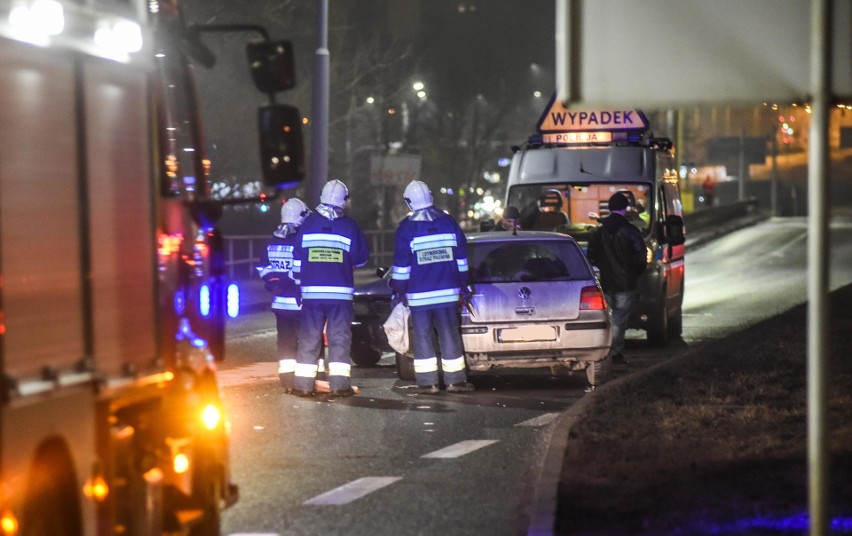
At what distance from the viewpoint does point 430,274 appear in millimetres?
A: 12562

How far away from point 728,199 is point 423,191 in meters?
82.9

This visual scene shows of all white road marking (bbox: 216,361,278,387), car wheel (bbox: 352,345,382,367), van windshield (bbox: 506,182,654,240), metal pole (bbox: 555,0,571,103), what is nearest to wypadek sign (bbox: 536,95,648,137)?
van windshield (bbox: 506,182,654,240)

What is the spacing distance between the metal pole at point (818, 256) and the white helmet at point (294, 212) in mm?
9120

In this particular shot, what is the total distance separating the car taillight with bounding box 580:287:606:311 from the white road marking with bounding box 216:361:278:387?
3.16 m

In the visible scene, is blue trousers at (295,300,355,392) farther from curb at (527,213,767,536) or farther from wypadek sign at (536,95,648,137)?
wypadek sign at (536,95,648,137)

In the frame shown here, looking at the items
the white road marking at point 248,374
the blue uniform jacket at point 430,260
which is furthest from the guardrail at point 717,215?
the blue uniform jacket at point 430,260

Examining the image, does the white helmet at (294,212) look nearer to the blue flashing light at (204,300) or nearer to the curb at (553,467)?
the curb at (553,467)

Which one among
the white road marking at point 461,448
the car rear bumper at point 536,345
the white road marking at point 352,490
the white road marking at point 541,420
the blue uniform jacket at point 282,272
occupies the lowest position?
the white road marking at point 541,420

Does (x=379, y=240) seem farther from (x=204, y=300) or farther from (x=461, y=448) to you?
(x=204, y=300)

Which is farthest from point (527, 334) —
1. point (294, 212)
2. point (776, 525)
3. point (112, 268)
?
point (112, 268)

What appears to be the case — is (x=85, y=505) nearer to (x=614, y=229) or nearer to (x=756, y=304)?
(x=614, y=229)

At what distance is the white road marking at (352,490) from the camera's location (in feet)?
26.8

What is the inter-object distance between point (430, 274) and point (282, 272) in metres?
1.40

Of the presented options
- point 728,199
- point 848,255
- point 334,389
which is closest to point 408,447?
point 334,389
